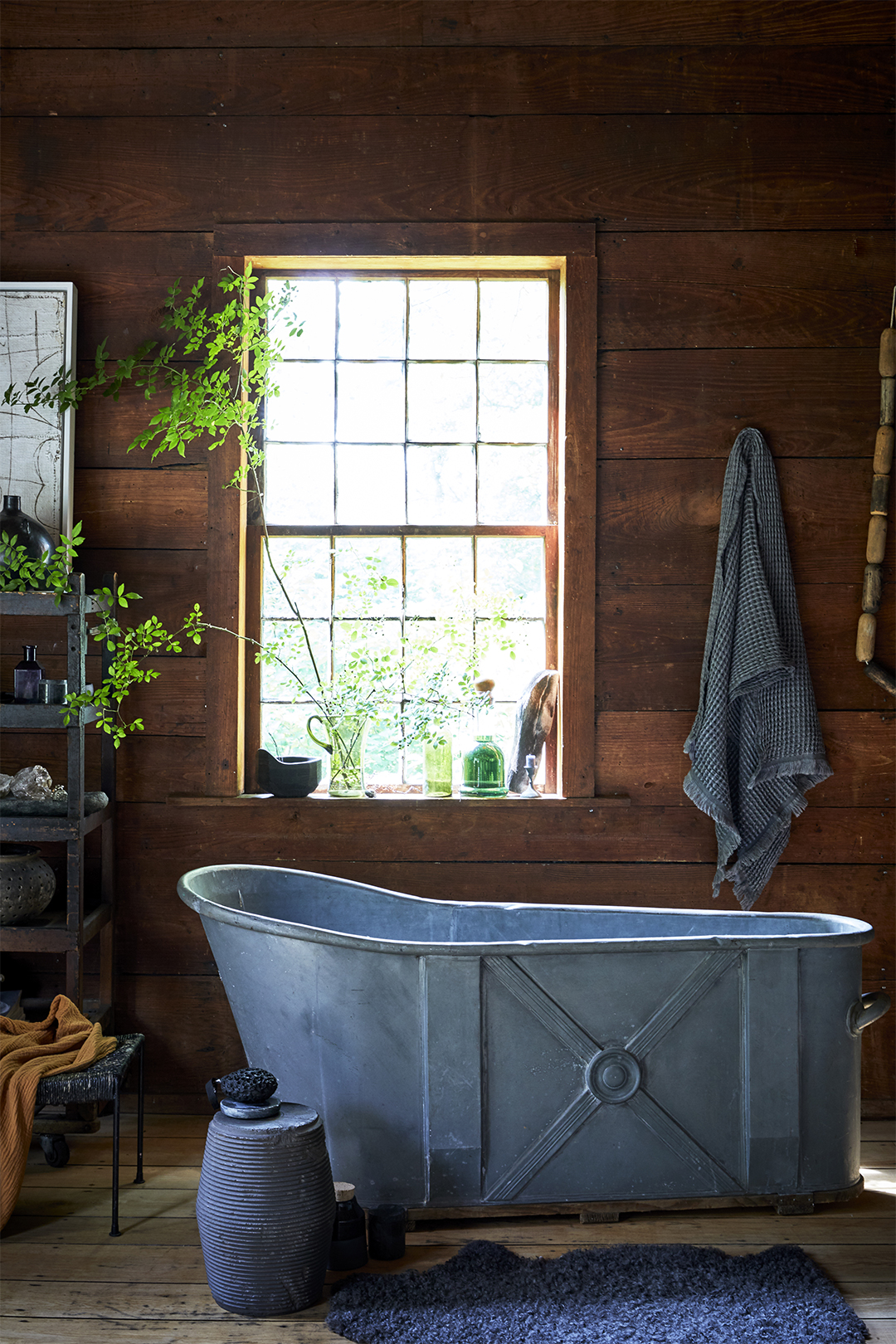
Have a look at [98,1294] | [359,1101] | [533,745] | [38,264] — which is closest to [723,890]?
[533,745]

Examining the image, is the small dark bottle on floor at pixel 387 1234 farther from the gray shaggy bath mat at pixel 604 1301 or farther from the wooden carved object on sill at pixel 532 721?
the wooden carved object on sill at pixel 532 721

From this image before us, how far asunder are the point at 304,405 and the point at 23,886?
5.01 feet

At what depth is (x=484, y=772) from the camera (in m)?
2.92

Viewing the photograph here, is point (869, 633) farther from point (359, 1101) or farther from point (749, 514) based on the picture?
point (359, 1101)

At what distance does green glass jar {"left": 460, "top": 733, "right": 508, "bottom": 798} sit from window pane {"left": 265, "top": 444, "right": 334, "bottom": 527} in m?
0.80

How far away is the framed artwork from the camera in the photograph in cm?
285

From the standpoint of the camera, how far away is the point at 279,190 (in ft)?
9.50

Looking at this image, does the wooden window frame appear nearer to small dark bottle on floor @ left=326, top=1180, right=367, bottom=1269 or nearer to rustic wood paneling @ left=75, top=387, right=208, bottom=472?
rustic wood paneling @ left=75, top=387, right=208, bottom=472

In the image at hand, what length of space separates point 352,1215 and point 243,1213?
258mm

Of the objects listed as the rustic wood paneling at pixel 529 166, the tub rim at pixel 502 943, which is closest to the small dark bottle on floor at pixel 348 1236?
the tub rim at pixel 502 943

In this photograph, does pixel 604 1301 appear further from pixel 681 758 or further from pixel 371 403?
pixel 371 403

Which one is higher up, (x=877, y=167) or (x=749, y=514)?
(x=877, y=167)

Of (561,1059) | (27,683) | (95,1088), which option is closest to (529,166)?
(27,683)

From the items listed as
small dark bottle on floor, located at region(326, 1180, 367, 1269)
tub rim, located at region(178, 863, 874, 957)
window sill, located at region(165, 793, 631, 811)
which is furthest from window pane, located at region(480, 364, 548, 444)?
small dark bottle on floor, located at region(326, 1180, 367, 1269)
